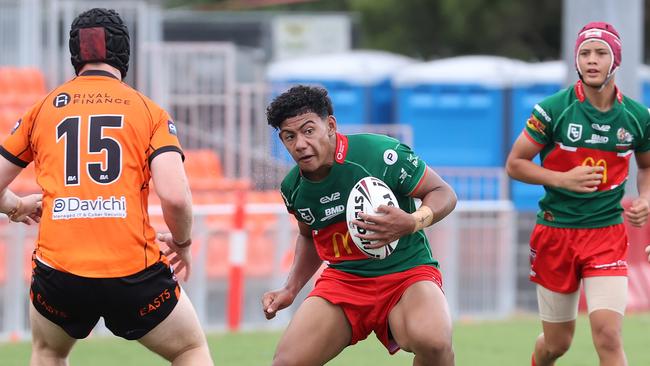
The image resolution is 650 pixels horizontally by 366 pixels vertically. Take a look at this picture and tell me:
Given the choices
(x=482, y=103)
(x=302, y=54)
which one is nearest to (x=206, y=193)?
(x=482, y=103)

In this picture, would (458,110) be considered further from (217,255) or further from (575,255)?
(575,255)

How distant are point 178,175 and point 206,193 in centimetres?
1005

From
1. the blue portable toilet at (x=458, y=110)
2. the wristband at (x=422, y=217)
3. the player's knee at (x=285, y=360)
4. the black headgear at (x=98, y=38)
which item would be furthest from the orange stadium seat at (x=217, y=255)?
the blue portable toilet at (x=458, y=110)

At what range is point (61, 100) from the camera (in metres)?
6.34

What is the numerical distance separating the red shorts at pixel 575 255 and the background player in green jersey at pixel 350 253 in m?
1.30

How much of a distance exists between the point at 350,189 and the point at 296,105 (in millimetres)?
507

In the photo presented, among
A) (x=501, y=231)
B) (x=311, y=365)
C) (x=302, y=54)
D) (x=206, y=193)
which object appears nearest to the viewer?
(x=311, y=365)

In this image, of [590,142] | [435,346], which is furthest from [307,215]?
[590,142]

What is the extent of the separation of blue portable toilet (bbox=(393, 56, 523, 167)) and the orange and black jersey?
1641 centimetres

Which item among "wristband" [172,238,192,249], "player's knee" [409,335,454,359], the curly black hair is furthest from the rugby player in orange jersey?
"player's knee" [409,335,454,359]

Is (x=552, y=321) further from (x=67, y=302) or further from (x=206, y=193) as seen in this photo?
(x=206, y=193)

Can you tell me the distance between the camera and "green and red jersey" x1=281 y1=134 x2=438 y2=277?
6891 mm

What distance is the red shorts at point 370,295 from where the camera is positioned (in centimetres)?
697

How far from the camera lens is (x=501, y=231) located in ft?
48.5
